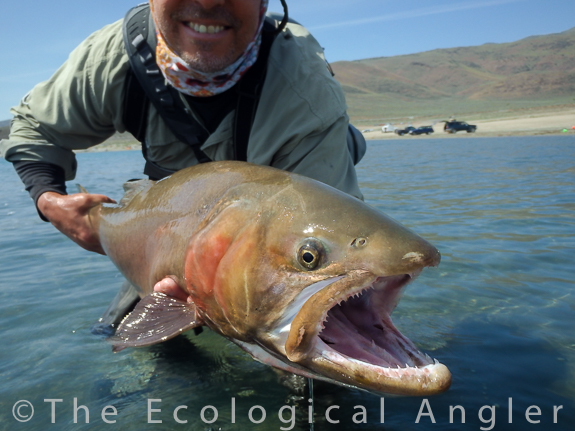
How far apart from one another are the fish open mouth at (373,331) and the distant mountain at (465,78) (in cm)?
8844

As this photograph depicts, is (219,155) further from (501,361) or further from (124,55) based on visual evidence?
(501,361)

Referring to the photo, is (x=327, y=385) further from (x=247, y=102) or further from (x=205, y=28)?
(x=205, y=28)

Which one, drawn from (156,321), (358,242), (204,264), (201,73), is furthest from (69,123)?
(358,242)

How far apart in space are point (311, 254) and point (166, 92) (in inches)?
72.5

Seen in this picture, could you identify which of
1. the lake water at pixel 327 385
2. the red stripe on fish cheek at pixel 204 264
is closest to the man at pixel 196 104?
the lake water at pixel 327 385

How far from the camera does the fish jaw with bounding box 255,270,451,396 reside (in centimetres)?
155

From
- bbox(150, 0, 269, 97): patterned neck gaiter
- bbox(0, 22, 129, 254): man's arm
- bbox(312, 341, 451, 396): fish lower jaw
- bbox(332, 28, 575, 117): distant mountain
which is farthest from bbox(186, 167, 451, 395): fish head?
bbox(332, 28, 575, 117): distant mountain

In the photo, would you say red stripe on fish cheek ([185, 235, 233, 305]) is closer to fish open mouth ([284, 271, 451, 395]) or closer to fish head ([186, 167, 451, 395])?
fish head ([186, 167, 451, 395])

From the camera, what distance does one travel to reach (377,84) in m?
138

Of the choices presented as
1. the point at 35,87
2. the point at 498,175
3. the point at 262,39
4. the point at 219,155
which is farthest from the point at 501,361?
the point at 498,175

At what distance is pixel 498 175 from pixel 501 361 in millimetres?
10430

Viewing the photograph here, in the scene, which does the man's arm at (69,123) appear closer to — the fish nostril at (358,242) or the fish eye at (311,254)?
the fish eye at (311,254)

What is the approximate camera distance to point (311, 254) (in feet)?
5.82

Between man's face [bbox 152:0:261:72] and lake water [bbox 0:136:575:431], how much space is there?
1831mm
